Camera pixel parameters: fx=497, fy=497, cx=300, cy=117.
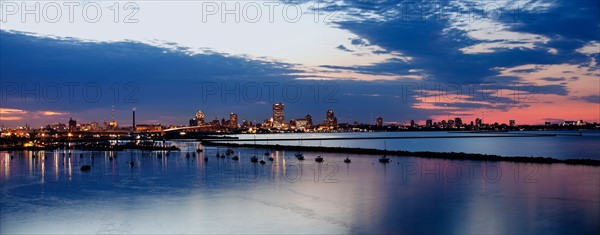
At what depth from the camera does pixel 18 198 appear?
30000mm

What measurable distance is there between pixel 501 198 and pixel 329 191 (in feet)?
34.1

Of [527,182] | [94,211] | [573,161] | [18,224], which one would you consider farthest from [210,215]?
[573,161]

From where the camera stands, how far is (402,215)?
2412cm

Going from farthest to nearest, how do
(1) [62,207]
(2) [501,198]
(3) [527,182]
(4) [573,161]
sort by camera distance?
(4) [573,161] < (3) [527,182] < (2) [501,198] < (1) [62,207]

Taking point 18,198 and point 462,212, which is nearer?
point 462,212

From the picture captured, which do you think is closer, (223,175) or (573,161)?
(223,175)

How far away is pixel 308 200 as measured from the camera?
28.6 metres

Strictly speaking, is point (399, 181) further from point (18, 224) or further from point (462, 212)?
point (18, 224)

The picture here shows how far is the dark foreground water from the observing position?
21.7 m

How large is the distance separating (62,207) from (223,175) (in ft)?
57.5

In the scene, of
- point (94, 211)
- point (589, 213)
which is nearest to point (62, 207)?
point (94, 211)

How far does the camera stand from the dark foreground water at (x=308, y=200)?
21.7m

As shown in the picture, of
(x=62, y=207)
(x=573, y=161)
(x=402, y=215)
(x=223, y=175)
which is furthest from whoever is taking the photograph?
(x=573, y=161)

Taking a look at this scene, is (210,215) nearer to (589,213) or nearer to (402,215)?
(402,215)
